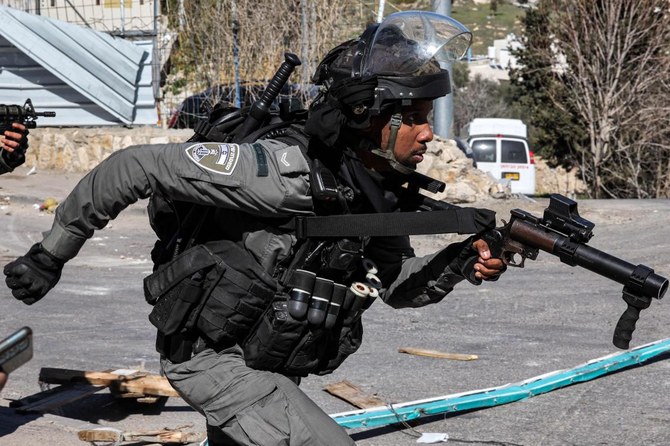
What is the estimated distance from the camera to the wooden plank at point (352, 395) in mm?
5602

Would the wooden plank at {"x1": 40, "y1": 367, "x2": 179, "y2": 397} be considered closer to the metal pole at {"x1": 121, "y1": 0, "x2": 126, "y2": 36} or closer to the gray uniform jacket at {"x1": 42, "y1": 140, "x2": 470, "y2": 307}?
the gray uniform jacket at {"x1": 42, "y1": 140, "x2": 470, "y2": 307}

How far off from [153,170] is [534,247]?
4.11ft

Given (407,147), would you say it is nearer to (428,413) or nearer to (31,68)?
(428,413)

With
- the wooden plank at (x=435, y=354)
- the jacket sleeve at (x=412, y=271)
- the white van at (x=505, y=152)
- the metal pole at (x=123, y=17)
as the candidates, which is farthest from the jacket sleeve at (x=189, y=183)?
the white van at (x=505, y=152)

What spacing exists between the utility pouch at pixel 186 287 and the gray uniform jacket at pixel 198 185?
0.17 meters

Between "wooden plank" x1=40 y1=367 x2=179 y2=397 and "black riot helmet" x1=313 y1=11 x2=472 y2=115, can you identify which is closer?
"black riot helmet" x1=313 y1=11 x2=472 y2=115

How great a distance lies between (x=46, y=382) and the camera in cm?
567

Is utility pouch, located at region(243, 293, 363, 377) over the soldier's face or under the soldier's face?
under

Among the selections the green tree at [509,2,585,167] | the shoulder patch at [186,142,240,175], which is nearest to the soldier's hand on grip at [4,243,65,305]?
the shoulder patch at [186,142,240,175]

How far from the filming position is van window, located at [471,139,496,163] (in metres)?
22.6

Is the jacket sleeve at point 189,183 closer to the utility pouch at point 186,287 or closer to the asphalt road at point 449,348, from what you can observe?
the utility pouch at point 186,287

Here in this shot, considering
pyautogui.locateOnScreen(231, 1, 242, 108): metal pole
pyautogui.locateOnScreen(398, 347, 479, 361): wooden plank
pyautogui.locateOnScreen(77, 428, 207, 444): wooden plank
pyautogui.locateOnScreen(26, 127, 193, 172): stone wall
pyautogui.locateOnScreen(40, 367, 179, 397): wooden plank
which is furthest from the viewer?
pyautogui.locateOnScreen(26, 127, 193, 172): stone wall

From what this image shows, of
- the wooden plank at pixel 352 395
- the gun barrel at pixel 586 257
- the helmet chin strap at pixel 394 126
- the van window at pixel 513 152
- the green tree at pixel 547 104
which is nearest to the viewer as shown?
the gun barrel at pixel 586 257

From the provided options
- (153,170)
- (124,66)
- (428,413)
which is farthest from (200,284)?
(124,66)
